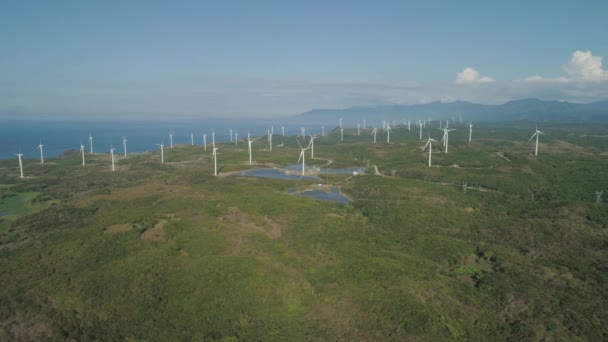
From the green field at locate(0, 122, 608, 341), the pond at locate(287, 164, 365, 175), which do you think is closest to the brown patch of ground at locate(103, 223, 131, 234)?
the green field at locate(0, 122, 608, 341)

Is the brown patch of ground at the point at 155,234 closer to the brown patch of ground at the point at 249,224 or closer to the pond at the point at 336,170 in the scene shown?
the brown patch of ground at the point at 249,224

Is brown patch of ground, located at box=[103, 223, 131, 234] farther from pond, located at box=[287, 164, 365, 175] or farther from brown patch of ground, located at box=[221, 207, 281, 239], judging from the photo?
pond, located at box=[287, 164, 365, 175]

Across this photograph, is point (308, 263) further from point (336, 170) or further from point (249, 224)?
point (336, 170)

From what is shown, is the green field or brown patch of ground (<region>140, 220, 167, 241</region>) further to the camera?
brown patch of ground (<region>140, 220, 167, 241</region>)

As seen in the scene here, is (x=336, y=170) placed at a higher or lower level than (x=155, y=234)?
lower

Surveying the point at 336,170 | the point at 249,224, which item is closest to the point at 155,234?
the point at 249,224

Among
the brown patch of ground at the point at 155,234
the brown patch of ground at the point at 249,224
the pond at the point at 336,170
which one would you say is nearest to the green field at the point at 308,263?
the brown patch of ground at the point at 155,234

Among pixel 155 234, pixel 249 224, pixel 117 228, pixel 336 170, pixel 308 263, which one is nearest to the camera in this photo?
pixel 308 263

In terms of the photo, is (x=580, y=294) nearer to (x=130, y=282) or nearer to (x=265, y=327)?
(x=265, y=327)
